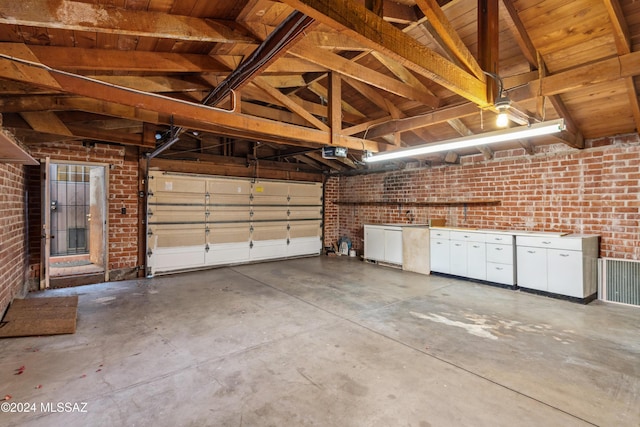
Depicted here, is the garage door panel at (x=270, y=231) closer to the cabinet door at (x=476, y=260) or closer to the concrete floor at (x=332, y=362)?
the concrete floor at (x=332, y=362)

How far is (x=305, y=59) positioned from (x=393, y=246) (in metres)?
4.97

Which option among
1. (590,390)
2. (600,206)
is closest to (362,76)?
(590,390)

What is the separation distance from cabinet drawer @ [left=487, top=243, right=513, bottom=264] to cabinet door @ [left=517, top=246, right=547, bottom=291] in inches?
5.2

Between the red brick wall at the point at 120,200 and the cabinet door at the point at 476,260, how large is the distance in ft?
21.5

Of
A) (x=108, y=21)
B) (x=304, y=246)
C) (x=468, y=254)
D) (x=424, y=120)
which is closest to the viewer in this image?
(x=108, y=21)

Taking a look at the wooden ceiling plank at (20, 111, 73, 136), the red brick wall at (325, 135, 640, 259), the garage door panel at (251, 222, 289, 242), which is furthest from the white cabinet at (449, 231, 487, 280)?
the wooden ceiling plank at (20, 111, 73, 136)

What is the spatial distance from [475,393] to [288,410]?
1.44 metres

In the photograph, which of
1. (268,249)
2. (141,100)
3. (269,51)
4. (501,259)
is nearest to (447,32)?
(269,51)

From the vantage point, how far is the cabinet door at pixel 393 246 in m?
6.87

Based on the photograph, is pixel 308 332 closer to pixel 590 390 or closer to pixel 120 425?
pixel 120 425

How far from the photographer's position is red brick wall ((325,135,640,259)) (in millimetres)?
4496

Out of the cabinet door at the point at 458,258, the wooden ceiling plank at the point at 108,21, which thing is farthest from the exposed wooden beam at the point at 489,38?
the cabinet door at the point at 458,258

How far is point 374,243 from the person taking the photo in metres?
7.46

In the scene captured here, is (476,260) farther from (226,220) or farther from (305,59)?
(226,220)
